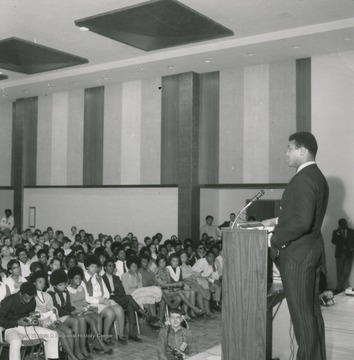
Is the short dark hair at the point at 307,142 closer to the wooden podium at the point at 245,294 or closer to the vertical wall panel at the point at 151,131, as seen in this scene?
the wooden podium at the point at 245,294

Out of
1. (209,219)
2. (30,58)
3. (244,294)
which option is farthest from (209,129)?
(244,294)

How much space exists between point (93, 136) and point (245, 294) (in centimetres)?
1265

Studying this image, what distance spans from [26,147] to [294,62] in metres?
9.77

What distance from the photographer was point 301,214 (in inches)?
114

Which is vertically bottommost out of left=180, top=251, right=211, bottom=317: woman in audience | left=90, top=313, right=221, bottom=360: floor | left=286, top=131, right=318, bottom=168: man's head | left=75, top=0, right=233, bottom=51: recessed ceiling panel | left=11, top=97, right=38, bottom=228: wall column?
left=90, top=313, right=221, bottom=360: floor

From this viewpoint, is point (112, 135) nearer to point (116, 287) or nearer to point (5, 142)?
point (5, 142)

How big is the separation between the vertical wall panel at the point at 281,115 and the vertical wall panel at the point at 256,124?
13cm

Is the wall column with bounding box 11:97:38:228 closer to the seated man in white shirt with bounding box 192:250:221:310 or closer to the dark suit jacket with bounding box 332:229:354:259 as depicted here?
the seated man in white shirt with bounding box 192:250:221:310

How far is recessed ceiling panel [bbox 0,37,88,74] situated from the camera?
11258 mm

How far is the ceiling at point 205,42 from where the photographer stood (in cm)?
893

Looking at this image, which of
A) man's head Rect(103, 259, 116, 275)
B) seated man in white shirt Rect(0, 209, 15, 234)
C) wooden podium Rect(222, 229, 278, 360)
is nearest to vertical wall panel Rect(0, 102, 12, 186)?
seated man in white shirt Rect(0, 209, 15, 234)

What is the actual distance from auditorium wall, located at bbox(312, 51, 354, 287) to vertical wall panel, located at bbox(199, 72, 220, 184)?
277cm

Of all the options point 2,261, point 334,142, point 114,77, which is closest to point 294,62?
point 334,142

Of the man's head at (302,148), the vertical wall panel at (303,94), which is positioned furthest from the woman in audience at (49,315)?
the vertical wall panel at (303,94)
